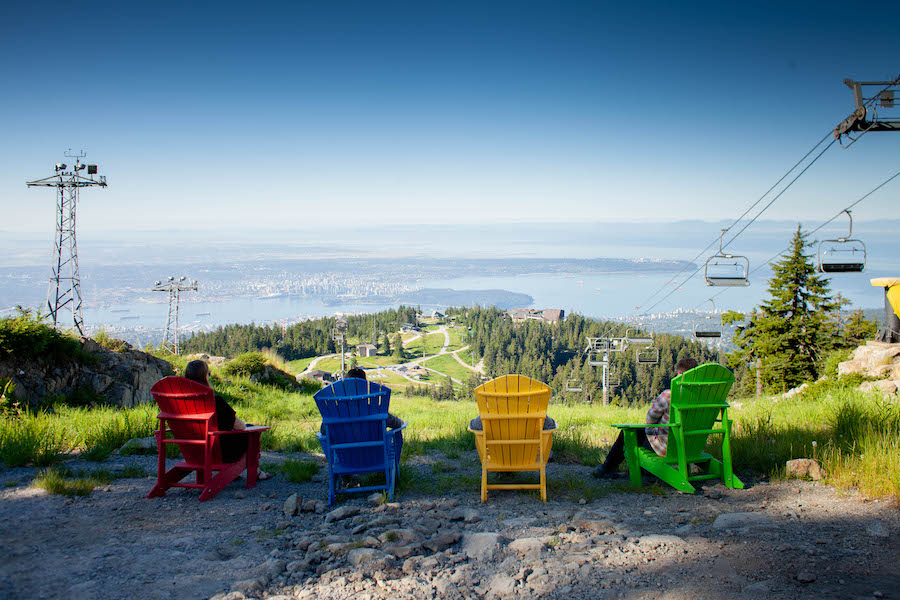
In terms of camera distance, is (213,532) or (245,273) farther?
(245,273)

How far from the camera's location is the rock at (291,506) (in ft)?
14.8

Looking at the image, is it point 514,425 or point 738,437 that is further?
point 738,437

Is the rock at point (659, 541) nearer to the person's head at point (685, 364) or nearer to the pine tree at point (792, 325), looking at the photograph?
the person's head at point (685, 364)

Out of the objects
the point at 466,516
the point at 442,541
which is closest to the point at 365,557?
the point at 442,541

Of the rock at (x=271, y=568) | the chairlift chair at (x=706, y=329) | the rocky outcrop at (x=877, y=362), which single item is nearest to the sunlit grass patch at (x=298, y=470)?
the rock at (x=271, y=568)

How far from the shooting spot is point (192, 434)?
505 cm

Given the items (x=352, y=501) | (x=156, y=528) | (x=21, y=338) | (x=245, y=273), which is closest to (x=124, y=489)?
(x=156, y=528)

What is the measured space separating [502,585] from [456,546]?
651 millimetres

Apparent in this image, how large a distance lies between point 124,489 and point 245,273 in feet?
450

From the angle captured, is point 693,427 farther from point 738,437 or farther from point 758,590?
point 758,590

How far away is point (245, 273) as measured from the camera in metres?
134

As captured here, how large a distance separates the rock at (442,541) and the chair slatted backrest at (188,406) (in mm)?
2473

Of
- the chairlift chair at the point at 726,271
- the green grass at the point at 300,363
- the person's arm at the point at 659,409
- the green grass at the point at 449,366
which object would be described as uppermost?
the chairlift chair at the point at 726,271

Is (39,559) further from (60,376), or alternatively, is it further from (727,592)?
(60,376)
